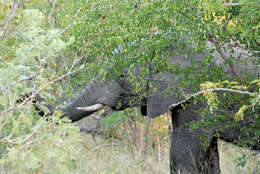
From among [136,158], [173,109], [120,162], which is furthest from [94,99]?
[136,158]

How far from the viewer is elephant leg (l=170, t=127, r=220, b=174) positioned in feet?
16.1

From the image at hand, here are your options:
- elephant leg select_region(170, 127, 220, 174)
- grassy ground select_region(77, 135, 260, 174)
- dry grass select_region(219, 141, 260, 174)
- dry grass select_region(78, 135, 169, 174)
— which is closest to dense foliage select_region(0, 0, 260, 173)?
elephant leg select_region(170, 127, 220, 174)

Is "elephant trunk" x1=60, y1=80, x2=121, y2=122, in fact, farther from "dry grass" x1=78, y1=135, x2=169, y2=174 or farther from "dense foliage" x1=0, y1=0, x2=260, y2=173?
"dry grass" x1=78, y1=135, x2=169, y2=174

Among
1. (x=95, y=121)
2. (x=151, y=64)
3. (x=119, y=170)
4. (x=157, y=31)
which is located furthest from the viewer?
(x=95, y=121)

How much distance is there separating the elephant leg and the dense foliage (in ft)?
1.90

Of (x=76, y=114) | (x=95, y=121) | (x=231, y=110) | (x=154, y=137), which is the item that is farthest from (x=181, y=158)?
(x=95, y=121)

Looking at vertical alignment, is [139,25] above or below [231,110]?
above

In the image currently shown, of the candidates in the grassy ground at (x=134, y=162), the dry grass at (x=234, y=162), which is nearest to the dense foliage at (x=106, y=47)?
the dry grass at (x=234, y=162)

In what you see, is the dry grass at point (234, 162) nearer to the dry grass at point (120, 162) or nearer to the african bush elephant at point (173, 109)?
the african bush elephant at point (173, 109)

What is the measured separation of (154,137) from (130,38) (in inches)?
172

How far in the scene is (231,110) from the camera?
431cm

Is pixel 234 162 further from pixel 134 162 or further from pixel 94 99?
pixel 94 99

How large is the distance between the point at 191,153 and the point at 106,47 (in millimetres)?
1599

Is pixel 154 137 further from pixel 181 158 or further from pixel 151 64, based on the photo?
pixel 151 64
